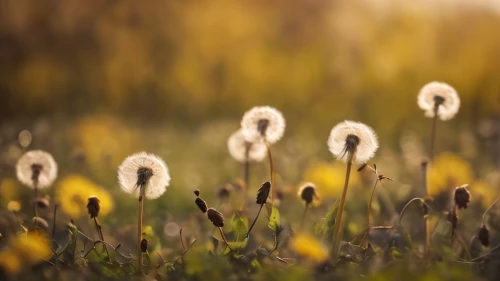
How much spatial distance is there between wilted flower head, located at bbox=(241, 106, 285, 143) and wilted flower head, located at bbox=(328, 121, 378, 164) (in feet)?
1.00

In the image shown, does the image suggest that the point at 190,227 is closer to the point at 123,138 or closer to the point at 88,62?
the point at 123,138

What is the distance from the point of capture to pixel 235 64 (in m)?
8.80

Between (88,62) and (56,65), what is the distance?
1.39 ft

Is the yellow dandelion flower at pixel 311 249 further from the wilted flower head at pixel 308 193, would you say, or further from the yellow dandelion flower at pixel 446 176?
the yellow dandelion flower at pixel 446 176

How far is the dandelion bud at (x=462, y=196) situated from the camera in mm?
1686

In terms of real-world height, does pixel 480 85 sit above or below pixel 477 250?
above

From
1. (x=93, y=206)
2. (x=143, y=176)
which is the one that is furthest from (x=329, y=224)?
(x=93, y=206)

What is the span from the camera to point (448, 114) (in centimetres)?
199

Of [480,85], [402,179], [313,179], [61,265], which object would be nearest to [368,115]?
[480,85]

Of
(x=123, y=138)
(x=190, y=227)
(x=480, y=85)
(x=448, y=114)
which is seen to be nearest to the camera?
(x=448, y=114)

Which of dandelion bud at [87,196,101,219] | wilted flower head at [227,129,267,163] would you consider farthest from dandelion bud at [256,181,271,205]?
wilted flower head at [227,129,267,163]

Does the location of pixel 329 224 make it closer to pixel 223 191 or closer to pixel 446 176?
pixel 223 191

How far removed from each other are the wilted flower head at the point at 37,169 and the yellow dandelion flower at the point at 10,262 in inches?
25.0

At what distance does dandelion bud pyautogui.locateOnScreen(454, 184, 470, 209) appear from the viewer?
1686 mm
